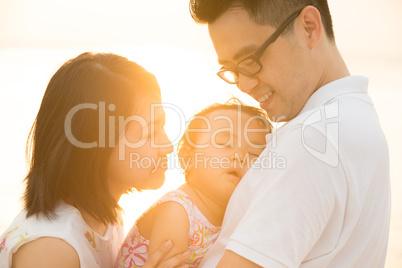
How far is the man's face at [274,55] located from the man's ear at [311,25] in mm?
27

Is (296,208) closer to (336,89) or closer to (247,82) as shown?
(336,89)

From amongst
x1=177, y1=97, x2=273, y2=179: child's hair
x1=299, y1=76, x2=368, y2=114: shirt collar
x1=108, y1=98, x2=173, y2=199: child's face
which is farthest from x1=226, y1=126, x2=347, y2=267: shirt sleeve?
x1=177, y1=97, x2=273, y2=179: child's hair

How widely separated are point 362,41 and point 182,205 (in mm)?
6745

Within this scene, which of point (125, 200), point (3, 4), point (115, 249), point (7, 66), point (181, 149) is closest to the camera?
point (115, 249)

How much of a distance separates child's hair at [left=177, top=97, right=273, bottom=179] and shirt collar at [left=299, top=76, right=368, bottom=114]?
1.94 feet

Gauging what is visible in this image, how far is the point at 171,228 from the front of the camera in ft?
5.31

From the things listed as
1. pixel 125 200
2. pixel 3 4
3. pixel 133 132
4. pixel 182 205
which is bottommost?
pixel 125 200

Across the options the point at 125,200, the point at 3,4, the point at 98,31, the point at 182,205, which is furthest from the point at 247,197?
the point at 3,4

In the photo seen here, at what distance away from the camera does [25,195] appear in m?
1.54

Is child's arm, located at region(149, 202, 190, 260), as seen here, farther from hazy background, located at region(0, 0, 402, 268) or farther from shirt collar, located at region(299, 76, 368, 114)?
hazy background, located at region(0, 0, 402, 268)

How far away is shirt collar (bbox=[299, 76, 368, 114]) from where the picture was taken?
4.17 ft

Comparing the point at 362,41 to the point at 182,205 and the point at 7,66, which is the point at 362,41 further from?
the point at 182,205

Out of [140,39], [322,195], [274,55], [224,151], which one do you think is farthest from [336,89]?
[140,39]

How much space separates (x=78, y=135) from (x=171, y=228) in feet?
1.45
